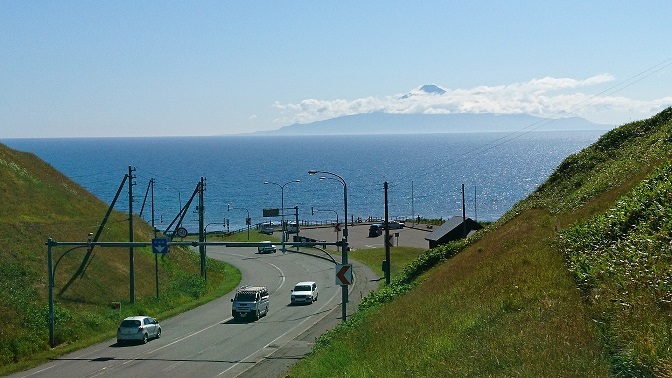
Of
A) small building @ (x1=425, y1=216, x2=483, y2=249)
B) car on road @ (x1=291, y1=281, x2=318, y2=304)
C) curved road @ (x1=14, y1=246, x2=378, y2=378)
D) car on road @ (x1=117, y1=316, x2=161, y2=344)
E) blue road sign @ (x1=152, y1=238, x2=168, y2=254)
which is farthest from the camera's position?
small building @ (x1=425, y1=216, x2=483, y2=249)

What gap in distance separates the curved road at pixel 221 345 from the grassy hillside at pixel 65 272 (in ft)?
7.72

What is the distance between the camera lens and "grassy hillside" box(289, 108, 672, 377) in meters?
14.1

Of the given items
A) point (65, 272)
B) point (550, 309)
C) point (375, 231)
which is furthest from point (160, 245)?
point (375, 231)

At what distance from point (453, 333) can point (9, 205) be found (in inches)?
1778

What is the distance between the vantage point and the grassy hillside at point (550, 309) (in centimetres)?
1415

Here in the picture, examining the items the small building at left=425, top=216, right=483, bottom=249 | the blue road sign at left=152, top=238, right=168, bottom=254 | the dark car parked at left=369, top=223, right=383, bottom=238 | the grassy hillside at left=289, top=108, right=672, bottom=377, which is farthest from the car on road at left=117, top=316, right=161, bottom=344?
the dark car parked at left=369, top=223, right=383, bottom=238

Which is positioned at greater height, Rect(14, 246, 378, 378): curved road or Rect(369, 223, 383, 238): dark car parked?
Rect(14, 246, 378, 378): curved road

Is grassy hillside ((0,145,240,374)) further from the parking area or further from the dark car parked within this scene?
the dark car parked

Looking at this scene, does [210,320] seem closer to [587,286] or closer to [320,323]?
[320,323]

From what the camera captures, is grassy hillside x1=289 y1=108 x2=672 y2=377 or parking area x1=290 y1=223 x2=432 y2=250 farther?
parking area x1=290 y1=223 x2=432 y2=250

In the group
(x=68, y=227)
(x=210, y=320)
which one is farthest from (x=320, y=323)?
(x=68, y=227)

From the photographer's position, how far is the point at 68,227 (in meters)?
55.7

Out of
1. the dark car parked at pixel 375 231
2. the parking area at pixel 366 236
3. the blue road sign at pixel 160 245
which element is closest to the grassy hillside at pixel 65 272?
the blue road sign at pixel 160 245

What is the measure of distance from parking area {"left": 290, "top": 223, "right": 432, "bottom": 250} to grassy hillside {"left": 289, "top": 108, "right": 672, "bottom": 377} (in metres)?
51.0
